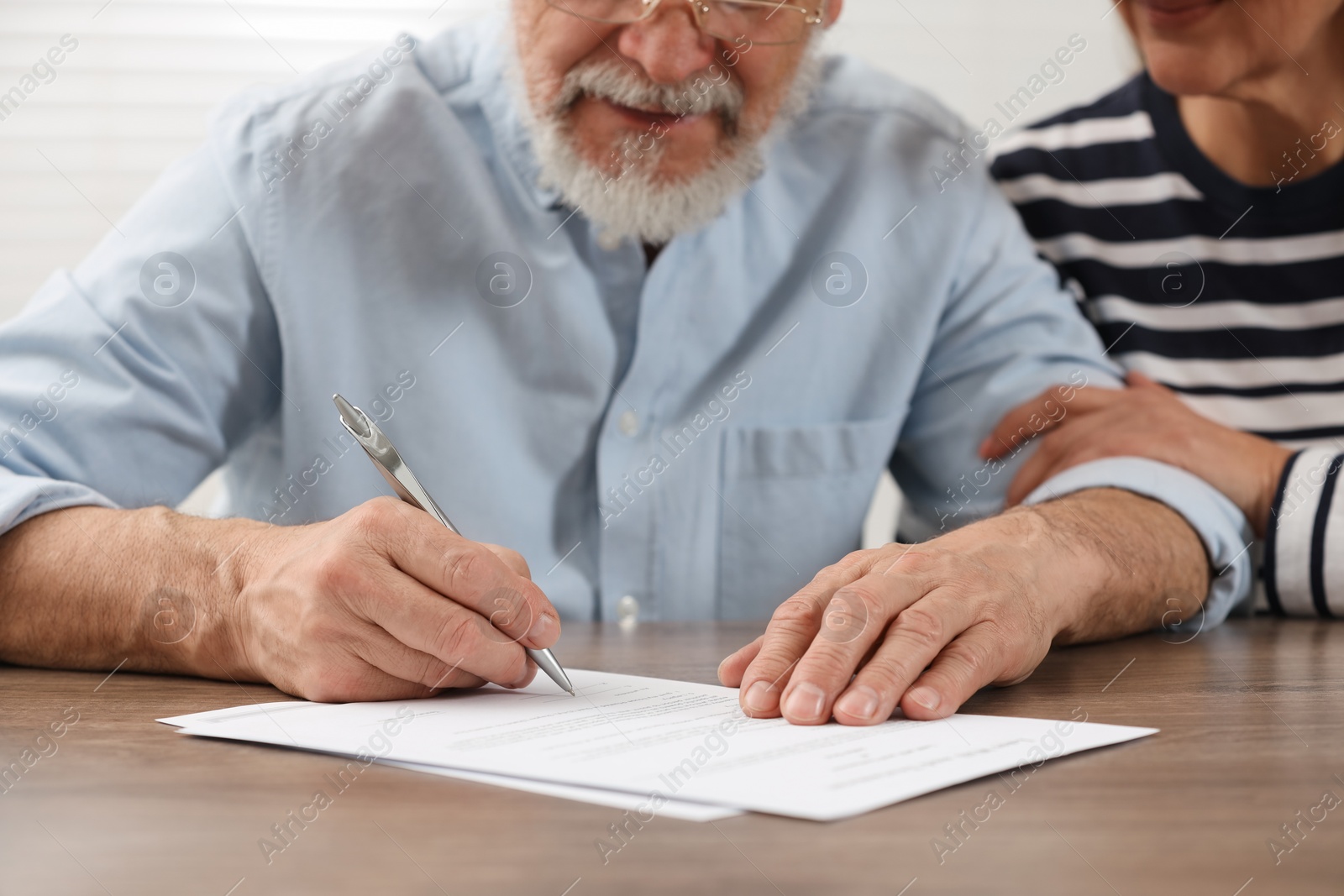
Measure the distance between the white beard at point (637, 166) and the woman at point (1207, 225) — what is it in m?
0.49

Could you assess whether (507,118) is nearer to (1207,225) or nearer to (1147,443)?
(1147,443)

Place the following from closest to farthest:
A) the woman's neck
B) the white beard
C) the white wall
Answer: the white beard
the woman's neck
the white wall

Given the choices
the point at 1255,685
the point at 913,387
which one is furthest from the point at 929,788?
the point at 913,387

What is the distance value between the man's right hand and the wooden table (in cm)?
11

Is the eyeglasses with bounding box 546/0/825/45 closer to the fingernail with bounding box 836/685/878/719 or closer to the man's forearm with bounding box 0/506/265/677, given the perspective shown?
the man's forearm with bounding box 0/506/265/677

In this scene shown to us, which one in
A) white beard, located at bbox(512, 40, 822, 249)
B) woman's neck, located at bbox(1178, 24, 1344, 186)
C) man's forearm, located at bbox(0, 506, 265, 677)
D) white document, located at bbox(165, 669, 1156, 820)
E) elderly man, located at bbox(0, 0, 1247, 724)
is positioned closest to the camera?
white document, located at bbox(165, 669, 1156, 820)

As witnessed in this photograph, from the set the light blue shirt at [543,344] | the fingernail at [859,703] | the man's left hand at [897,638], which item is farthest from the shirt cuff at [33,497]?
the fingernail at [859,703]

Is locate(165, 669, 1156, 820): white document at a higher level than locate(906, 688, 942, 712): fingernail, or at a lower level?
higher

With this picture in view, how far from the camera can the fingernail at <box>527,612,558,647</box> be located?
77 centimetres

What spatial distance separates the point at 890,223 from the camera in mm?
1547

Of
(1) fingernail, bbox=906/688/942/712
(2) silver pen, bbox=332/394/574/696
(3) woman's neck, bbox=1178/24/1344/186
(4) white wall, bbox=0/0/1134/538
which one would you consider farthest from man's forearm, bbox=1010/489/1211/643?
(4) white wall, bbox=0/0/1134/538

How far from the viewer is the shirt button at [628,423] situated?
1.38m

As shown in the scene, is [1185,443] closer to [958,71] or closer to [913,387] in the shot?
[913,387]

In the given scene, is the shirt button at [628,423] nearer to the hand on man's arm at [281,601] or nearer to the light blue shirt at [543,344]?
the light blue shirt at [543,344]
